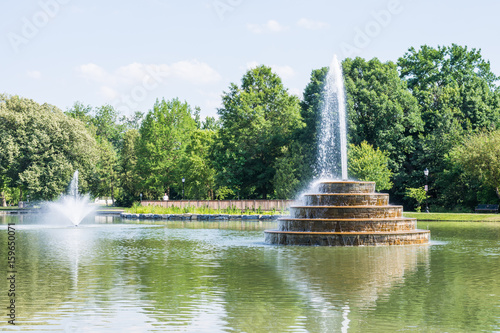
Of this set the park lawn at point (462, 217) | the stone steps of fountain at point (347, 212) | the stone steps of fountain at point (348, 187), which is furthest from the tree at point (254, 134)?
the stone steps of fountain at point (347, 212)

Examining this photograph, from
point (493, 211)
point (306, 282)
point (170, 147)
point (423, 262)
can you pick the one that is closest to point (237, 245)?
point (423, 262)

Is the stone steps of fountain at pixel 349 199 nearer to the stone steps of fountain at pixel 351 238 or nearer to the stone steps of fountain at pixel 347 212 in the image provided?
the stone steps of fountain at pixel 347 212

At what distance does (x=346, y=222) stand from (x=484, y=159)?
3466cm

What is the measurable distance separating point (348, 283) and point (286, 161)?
52296 millimetres

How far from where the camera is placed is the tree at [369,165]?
6138cm

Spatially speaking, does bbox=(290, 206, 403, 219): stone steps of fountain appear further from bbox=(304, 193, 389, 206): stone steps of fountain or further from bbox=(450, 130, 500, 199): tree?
bbox=(450, 130, 500, 199): tree

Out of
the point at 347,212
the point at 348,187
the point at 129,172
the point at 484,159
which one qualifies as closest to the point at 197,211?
the point at 484,159

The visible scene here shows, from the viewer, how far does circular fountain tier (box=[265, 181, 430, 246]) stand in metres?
26.9

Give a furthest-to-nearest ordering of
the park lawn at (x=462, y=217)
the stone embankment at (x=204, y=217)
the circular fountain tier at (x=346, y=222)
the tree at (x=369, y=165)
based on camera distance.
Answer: the tree at (x=369, y=165) → the stone embankment at (x=204, y=217) → the park lawn at (x=462, y=217) → the circular fountain tier at (x=346, y=222)

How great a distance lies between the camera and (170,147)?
90.6 m

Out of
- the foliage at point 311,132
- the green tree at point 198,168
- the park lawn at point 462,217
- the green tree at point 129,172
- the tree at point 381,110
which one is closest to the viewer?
the park lawn at point 462,217

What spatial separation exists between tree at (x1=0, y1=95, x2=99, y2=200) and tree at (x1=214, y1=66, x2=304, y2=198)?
2112 centimetres

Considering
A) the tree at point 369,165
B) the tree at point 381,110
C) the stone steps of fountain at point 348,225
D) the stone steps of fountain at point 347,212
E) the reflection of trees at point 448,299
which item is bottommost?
the reflection of trees at point 448,299

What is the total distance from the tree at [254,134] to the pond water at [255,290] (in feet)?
159
